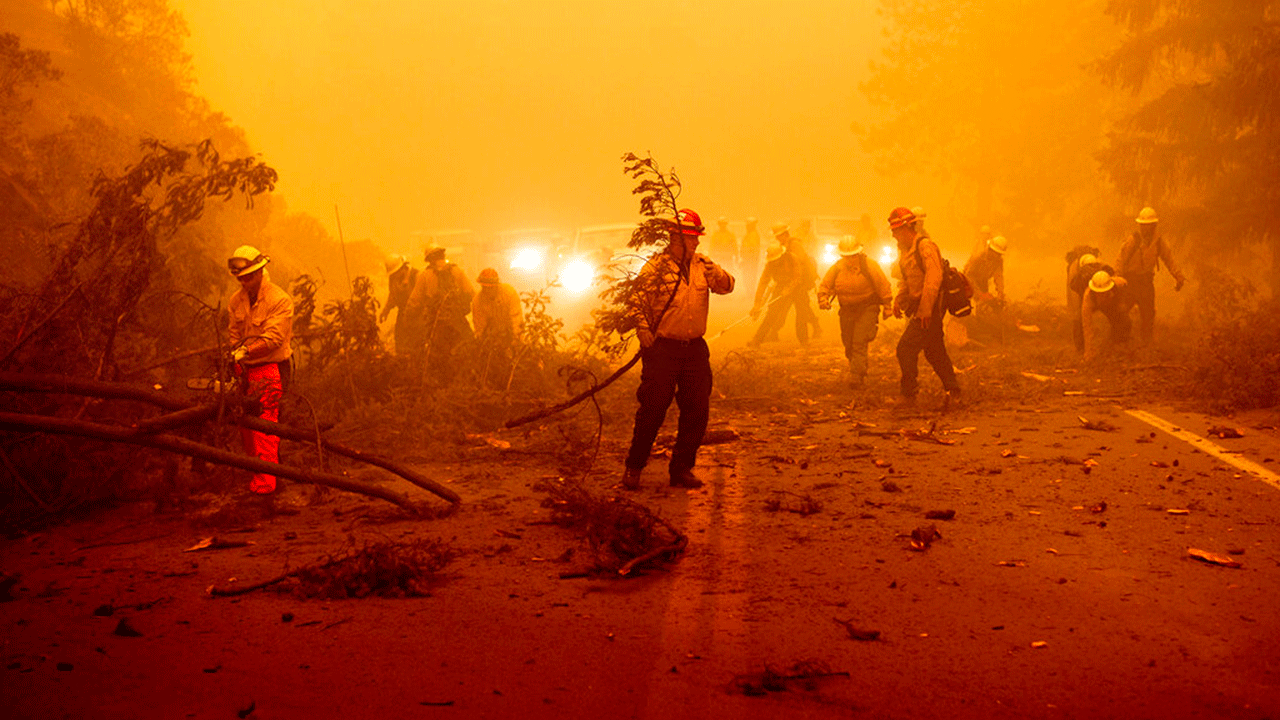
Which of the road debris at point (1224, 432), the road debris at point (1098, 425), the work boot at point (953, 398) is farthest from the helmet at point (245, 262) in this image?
the road debris at point (1224, 432)

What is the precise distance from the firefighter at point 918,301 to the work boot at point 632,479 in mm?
3873

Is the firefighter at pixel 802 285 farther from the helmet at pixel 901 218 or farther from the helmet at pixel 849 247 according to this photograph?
the helmet at pixel 901 218

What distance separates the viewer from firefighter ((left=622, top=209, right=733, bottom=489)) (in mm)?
7359

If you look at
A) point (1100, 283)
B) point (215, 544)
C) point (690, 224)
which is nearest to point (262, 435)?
point (215, 544)

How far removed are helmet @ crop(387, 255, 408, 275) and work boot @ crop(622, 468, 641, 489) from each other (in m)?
6.77

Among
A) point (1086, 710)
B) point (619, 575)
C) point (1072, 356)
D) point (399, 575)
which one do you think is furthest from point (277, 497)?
point (1072, 356)

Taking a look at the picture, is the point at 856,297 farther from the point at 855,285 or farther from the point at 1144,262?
the point at 1144,262

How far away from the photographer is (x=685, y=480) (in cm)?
765

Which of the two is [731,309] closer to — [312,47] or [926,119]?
[926,119]

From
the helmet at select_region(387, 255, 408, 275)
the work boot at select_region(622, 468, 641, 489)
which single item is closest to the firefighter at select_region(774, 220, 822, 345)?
the helmet at select_region(387, 255, 408, 275)

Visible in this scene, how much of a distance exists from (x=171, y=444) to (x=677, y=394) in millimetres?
3347

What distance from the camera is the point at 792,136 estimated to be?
70875 millimetres

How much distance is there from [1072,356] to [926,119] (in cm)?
2545

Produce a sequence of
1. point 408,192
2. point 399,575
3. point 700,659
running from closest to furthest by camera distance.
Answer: point 700,659, point 399,575, point 408,192
